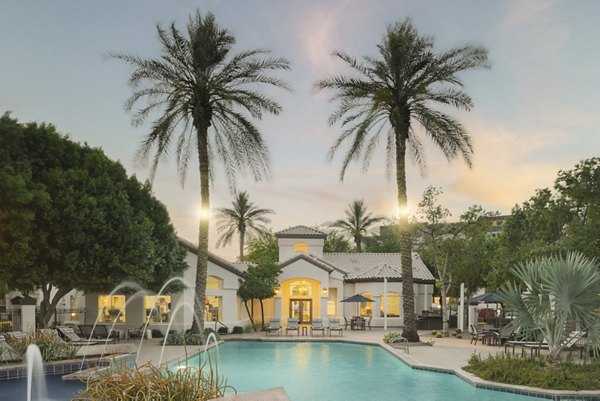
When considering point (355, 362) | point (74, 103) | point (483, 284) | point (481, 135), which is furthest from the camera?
point (483, 284)

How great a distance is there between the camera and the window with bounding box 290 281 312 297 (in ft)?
131

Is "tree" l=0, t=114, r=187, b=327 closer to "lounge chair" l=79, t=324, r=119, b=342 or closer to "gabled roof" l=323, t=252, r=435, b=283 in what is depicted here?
"lounge chair" l=79, t=324, r=119, b=342

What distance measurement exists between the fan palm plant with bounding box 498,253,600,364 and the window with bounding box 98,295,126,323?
2320 cm

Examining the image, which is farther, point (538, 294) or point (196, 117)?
point (196, 117)

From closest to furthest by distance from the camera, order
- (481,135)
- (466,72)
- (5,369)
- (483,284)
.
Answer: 1. (5,369)
2. (466,72)
3. (481,135)
4. (483,284)

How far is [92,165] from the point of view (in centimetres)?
2339

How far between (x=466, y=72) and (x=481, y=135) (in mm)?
3472

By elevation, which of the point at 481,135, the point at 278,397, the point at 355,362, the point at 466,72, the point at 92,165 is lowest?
the point at 355,362

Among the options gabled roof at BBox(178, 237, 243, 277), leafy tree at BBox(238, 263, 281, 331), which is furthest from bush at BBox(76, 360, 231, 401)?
leafy tree at BBox(238, 263, 281, 331)

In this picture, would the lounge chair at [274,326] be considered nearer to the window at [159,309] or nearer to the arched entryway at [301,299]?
the window at [159,309]

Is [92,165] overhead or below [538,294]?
overhead

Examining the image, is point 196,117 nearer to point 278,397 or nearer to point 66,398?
point 66,398

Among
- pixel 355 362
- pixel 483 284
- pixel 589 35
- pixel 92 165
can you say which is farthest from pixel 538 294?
pixel 483 284

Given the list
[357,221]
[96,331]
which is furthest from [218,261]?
[357,221]
